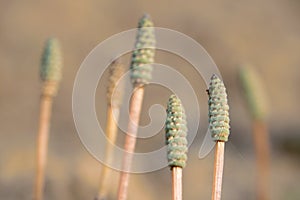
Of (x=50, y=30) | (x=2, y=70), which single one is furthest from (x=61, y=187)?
(x=50, y=30)

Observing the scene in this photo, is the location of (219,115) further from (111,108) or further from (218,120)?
(111,108)

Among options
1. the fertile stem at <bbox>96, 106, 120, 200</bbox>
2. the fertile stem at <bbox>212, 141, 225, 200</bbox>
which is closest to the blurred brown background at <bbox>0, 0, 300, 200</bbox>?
the fertile stem at <bbox>96, 106, 120, 200</bbox>

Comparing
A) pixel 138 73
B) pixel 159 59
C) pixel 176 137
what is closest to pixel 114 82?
pixel 138 73

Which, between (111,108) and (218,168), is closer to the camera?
(218,168)

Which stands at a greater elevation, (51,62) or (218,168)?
(51,62)

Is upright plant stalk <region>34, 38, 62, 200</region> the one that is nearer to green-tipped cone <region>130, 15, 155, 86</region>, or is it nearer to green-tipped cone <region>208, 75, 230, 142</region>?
green-tipped cone <region>130, 15, 155, 86</region>

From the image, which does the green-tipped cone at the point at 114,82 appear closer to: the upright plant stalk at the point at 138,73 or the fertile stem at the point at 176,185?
the upright plant stalk at the point at 138,73
